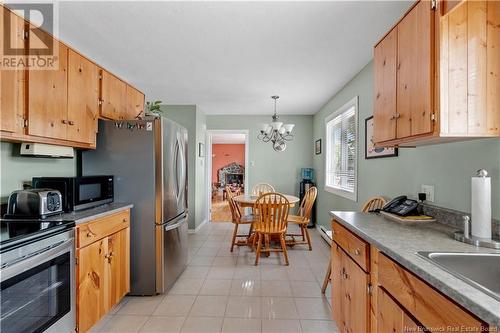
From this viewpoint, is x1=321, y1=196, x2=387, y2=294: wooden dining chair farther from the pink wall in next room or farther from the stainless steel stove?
the pink wall in next room

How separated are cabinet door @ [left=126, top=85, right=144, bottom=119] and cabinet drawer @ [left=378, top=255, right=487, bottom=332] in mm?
2836

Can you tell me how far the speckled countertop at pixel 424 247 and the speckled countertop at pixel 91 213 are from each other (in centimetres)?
177

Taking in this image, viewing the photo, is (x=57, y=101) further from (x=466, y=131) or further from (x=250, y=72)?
(x=466, y=131)

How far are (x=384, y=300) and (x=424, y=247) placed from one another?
310 millimetres

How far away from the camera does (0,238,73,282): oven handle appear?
117 centimetres

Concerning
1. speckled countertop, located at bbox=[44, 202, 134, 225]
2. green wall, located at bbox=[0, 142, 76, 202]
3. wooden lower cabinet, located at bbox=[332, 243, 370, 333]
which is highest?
green wall, located at bbox=[0, 142, 76, 202]

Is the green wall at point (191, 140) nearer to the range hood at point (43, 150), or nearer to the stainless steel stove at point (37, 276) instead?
the range hood at point (43, 150)

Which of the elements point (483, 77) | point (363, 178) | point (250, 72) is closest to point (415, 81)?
point (483, 77)

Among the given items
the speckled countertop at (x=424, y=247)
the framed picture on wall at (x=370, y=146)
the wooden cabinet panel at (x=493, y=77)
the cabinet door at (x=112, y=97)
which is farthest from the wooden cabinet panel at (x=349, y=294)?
the cabinet door at (x=112, y=97)

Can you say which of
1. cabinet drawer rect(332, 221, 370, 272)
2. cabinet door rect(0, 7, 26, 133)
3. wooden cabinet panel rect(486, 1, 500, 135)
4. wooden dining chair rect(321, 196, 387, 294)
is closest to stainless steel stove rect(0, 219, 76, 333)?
cabinet door rect(0, 7, 26, 133)

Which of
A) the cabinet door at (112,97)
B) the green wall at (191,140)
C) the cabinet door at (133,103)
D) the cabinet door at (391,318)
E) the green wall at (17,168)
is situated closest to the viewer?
the cabinet door at (391,318)

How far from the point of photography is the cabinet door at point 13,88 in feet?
4.87

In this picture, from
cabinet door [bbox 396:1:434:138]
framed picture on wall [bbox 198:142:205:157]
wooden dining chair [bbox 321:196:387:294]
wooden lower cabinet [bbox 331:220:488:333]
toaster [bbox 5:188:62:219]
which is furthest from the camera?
framed picture on wall [bbox 198:142:205:157]

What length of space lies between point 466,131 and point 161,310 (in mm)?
2492
